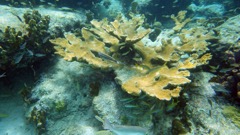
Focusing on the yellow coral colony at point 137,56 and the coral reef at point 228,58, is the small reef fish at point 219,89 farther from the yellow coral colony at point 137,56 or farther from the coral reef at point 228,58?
the yellow coral colony at point 137,56

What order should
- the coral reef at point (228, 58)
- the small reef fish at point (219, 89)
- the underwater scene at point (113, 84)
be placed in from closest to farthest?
the underwater scene at point (113, 84)
the small reef fish at point (219, 89)
the coral reef at point (228, 58)

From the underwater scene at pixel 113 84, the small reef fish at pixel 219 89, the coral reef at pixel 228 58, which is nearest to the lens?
the underwater scene at pixel 113 84

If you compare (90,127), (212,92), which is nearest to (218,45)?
(212,92)

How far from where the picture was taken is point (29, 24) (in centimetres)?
484

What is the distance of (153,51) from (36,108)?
2.85 meters

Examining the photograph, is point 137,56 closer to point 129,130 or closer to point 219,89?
point 219,89

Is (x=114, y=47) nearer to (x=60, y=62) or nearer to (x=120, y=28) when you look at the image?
(x=120, y=28)

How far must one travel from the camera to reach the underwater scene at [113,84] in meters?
3.62

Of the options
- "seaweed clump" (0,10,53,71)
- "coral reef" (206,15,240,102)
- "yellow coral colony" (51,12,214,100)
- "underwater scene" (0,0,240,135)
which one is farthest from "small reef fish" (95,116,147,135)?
"seaweed clump" (0,10,53,71)

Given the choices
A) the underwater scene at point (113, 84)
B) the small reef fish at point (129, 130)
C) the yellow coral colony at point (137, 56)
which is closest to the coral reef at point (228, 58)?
the underwater scene at point (113, 84)

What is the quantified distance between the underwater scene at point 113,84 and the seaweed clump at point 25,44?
0.02 m

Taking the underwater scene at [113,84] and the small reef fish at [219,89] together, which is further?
the small reef fish at [219,89]

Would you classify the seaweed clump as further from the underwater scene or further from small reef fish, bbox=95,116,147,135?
small reef fish, bbox=95,116,147,135

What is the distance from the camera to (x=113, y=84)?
4219 mm
